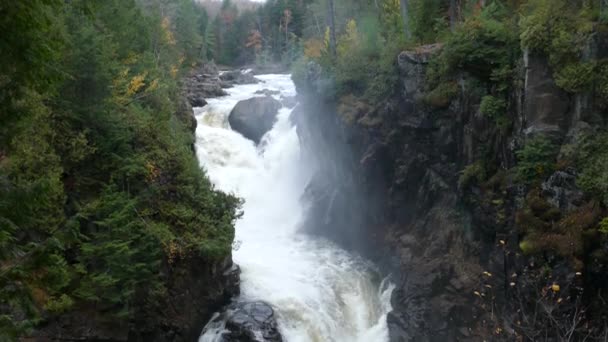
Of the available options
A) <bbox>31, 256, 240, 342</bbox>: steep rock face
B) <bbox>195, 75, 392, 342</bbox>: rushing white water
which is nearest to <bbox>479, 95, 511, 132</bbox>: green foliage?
<bbox>195, 75, 392, 342</bbox>: rushing white water

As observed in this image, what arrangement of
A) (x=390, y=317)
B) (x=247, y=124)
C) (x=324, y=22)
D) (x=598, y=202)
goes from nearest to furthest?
1. (x=598, y=202)
2. (x=390, y=317)
3. (x=247, y=124)
4. (x=324, y=22)

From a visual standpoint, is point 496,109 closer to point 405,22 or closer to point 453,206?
point 453,206

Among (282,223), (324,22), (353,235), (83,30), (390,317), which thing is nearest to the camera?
(83,30)

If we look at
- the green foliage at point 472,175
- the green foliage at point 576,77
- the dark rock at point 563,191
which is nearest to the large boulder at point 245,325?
the green foliage at point 472,175

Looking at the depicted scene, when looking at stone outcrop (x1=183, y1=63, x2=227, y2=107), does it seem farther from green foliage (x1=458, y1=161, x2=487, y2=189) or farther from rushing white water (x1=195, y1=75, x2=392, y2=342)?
green foliage (x1=458, y1=161, x2=487, y2=189)

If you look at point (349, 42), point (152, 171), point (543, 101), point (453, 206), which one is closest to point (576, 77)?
point (543, 101)

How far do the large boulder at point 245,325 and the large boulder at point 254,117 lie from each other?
15982 millimetres

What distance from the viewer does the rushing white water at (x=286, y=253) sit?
1511 cm

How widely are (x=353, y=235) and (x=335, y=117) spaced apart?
219 inches

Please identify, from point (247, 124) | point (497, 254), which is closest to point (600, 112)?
point (497, 254)

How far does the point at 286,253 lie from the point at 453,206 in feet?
25.0

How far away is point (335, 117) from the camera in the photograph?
72.8 feet

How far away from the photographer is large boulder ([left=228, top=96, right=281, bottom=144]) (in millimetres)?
29453

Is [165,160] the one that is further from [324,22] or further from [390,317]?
[324,22]
